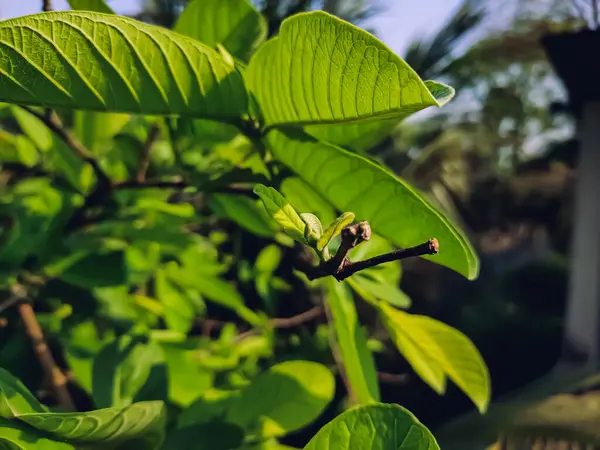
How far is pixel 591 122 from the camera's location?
469 centimetres

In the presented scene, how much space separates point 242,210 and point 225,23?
17 cm

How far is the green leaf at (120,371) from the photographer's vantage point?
17.2 inches

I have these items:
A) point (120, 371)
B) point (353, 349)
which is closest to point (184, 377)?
point (120, 371)

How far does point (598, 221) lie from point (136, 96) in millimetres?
5155

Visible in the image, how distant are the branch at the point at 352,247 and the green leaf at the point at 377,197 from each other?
4cm

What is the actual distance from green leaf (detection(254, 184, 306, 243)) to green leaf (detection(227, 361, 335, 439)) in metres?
0.20

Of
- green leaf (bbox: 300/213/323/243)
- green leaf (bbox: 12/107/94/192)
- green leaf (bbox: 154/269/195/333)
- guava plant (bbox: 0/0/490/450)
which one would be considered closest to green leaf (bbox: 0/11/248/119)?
guava plant (bbox: 0/0/490/450)

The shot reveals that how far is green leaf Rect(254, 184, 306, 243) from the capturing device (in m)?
0.27

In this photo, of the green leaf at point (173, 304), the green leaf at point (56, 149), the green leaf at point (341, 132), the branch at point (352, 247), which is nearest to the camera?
the branch at point (352, 247)

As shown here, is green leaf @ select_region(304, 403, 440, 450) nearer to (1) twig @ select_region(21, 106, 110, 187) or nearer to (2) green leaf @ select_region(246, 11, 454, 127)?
(2) green leaf @ select_region(246, 11, 454, 127)

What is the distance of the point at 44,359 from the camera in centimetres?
54

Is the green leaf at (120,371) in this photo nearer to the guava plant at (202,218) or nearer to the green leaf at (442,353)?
the guava plant at (202,218)

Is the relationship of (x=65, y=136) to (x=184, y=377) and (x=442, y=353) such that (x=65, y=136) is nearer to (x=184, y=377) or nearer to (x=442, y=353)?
(x=184, y=377)

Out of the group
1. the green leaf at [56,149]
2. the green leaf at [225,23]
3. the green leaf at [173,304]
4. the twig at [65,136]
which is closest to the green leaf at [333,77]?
the green leaf at [225,23]
